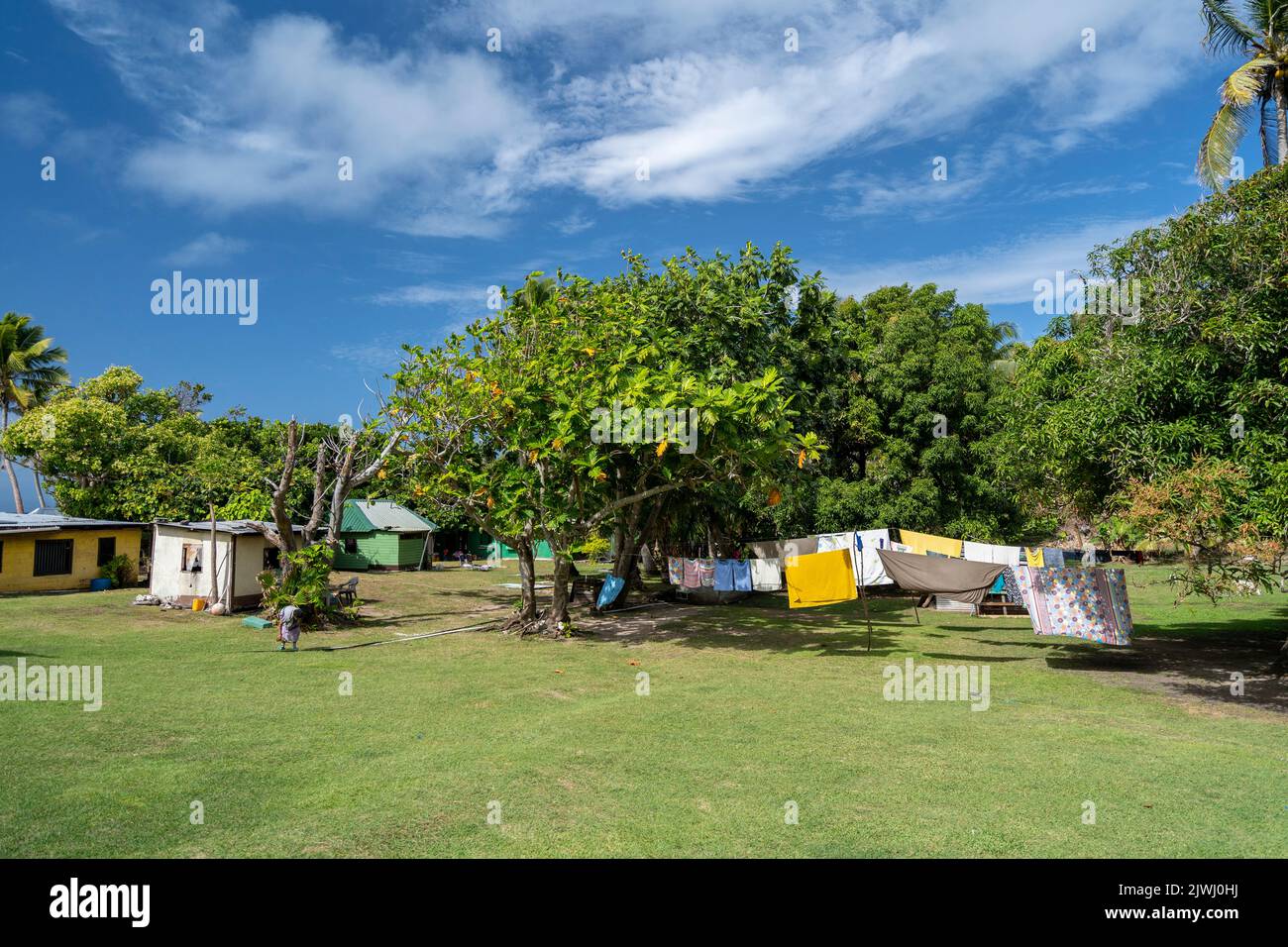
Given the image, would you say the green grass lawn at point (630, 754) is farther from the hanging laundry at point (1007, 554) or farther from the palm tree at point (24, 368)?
the palm tree at point (24, 368)

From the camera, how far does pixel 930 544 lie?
23.1m

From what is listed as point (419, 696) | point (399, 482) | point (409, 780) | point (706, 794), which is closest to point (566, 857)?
point (706, 794)

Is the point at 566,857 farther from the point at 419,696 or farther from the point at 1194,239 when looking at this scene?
the point at 1194,239

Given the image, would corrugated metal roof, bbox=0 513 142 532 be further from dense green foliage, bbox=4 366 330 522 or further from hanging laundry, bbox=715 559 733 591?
hanging laundry, bbox=715 559 733 591

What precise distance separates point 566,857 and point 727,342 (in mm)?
18539

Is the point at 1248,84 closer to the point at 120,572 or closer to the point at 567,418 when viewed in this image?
the point at 567,418

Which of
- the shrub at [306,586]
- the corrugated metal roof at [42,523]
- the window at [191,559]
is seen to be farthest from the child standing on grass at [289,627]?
the corrugated metal roof at [42,523]

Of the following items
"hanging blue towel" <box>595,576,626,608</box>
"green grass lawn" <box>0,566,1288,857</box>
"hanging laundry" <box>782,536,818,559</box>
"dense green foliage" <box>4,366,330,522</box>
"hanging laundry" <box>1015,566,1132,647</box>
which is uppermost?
"dense green foliage" <box>4,366,330,522</box>

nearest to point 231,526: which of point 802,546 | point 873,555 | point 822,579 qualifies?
point 822,579

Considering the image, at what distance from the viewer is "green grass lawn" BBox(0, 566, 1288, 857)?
6512 millimetres

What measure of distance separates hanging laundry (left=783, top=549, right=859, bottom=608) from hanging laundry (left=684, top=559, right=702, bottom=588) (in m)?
9.43

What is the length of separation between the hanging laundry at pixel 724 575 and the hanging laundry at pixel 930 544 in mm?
5476

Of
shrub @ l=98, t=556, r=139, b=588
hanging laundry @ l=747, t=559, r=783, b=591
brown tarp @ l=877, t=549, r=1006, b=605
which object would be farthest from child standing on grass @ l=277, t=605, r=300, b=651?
shrub @ l=98, t=556, r=139, b=588

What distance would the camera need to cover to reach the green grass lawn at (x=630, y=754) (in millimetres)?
6512
